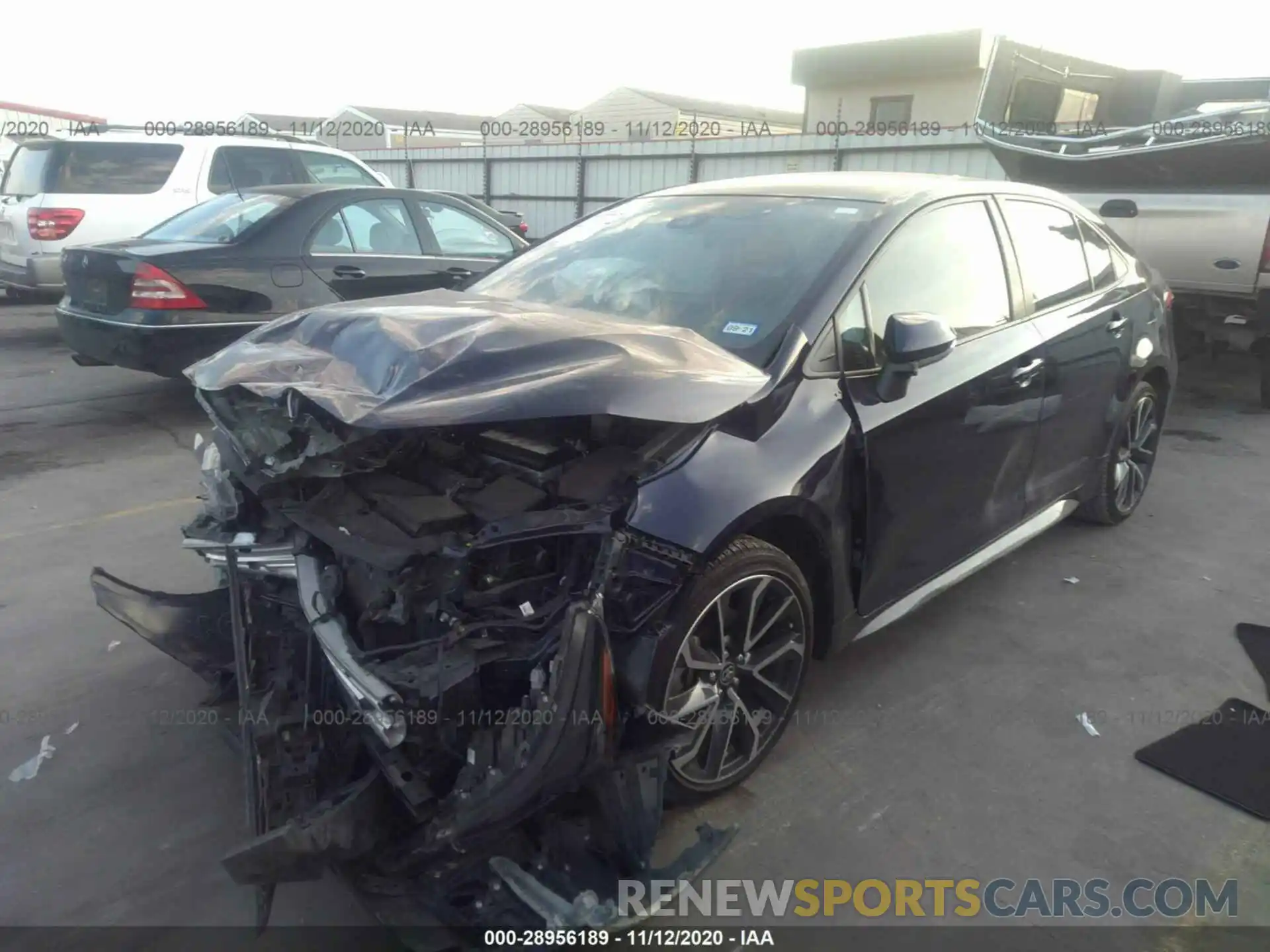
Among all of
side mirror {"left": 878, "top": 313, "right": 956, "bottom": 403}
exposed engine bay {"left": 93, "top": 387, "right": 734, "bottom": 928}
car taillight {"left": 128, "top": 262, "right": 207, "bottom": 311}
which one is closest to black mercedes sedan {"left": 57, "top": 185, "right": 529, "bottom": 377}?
car taillight {"left": 128, "top": 262, "right": 207, "bottom": 311}

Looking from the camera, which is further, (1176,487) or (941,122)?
(941,122)

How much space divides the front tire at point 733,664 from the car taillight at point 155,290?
4.84m

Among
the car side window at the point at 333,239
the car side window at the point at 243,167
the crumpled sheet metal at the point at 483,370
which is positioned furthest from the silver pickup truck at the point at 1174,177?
the car side window at the point at 243,167

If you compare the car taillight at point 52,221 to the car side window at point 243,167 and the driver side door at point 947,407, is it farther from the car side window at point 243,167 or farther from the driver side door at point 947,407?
the driver side door at point 947,407

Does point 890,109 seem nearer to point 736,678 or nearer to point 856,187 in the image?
point 856,187

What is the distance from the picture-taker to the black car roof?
3.60m

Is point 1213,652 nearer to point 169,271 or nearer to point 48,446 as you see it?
point 169,271

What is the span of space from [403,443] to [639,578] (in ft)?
2.58

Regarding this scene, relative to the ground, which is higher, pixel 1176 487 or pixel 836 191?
pixel 836 191

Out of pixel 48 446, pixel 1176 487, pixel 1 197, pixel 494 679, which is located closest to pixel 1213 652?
pixel 1176 487

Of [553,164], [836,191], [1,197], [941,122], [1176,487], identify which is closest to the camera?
[836,191]

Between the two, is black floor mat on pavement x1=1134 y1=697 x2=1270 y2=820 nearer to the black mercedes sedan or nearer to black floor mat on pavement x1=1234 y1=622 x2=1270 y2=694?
black floor mat on pavement x1=1234 y1=622 x2=1270 y2=694

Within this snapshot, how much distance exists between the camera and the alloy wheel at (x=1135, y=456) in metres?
5.04

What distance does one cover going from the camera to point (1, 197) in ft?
33.0
